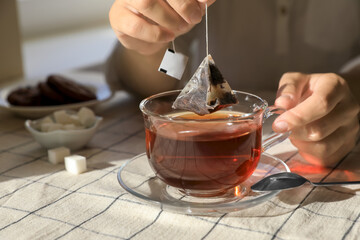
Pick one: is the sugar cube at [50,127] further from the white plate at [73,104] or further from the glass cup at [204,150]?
the glass cup at [204,150]

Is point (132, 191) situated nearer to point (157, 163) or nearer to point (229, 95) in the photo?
point (157, 163)

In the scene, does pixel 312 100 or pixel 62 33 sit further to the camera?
pixel 62 33

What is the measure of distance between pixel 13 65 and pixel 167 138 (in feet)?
4.13

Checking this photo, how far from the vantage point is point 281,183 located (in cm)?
78

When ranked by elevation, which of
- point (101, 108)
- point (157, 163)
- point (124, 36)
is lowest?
point (101, 108)

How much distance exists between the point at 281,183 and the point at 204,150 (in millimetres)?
145

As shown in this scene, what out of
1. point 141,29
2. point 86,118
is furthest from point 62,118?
point 141,29

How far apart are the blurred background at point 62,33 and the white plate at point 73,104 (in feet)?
1.98

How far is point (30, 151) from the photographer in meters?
1.08

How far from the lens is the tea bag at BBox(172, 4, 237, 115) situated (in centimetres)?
77

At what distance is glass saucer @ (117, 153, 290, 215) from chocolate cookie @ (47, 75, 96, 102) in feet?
1.65

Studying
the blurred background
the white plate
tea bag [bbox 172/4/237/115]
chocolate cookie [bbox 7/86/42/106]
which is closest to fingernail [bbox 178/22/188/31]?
tea bag [bbox 172/4/237/115]

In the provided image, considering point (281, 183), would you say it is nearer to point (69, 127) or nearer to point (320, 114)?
point (320, 114)

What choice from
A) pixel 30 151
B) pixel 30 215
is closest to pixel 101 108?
pixel 30 151
